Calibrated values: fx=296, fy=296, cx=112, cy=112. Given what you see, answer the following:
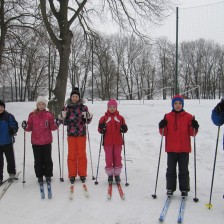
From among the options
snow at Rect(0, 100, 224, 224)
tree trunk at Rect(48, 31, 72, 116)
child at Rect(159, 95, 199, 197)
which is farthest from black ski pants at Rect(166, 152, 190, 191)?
tree trunk at Rect(48, 31, 72, 116)

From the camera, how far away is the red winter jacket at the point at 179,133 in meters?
4.91

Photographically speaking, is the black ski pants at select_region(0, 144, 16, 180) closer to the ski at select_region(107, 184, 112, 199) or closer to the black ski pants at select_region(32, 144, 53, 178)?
the black ski pants at select_region(32, 144, 53, 178)

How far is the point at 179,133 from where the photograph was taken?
16.2 feet

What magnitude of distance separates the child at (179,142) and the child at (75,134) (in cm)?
160

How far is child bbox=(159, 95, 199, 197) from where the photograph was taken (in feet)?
16.1

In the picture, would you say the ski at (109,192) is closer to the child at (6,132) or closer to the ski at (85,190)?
the ski at (85,190)

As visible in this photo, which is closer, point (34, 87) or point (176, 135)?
point (176, 135)

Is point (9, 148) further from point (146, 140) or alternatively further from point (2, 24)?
point (2, 24)

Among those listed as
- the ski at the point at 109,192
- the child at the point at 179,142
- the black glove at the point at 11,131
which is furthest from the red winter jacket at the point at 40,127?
the child at the point at 179,142

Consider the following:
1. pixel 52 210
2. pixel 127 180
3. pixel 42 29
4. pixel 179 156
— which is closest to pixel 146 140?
pixel 127 180

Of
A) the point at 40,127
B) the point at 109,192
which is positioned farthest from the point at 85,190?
the point at 40,127

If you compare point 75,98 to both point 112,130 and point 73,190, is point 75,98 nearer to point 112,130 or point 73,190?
point 112,130

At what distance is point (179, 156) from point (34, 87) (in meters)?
44.4

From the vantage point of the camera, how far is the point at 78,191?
5.24 m
